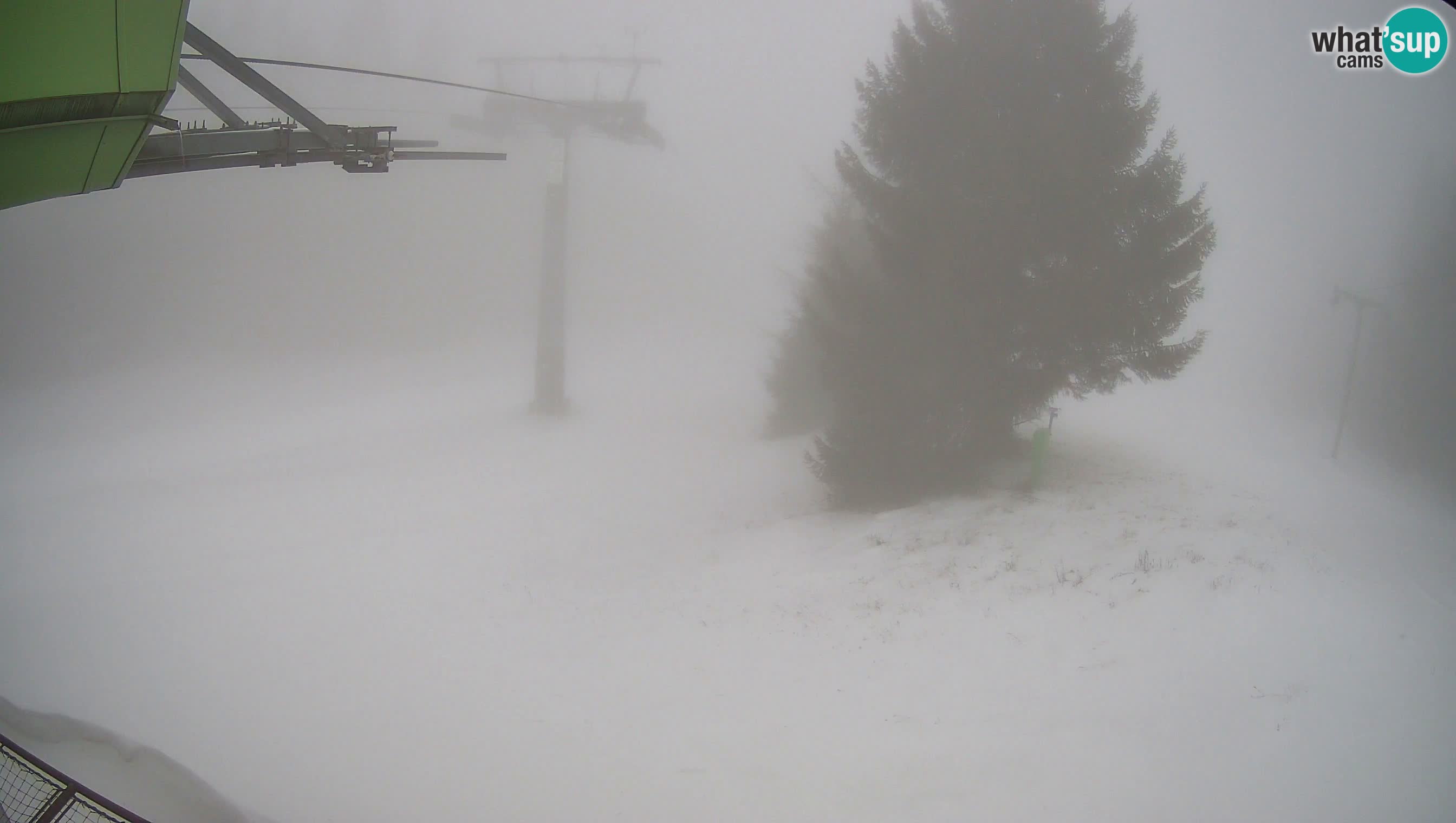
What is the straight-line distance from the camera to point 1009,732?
454cm

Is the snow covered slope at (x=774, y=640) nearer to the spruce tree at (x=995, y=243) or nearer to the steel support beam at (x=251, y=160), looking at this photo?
the spruce tree at (x=995, y=243)

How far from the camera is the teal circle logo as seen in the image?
198 inches

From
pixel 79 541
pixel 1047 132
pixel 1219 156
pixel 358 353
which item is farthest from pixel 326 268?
pixel 1219 156

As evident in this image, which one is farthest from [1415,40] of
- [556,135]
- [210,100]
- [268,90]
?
[556,135]

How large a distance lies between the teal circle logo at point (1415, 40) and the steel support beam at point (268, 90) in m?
6.80

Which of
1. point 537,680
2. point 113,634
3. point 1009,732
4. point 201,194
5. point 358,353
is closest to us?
point 1009,732

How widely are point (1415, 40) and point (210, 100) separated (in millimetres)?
7634

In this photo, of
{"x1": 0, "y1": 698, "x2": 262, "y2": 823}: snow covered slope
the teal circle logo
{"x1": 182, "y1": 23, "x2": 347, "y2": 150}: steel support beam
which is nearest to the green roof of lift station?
{"x1": 182, "y1": 23, "x2": 347, "y2": 150}: steel support beam

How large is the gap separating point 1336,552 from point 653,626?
5.26 meters

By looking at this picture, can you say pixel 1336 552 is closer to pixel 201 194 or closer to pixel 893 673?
pixel 893 673

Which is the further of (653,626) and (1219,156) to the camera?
(1219,156)

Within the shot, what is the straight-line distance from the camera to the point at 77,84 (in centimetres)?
196

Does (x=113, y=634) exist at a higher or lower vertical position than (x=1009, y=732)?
lower

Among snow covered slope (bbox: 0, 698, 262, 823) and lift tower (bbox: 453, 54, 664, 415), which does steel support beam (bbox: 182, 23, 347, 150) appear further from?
lift tower (bbox: 453, 54, 664, 415)
